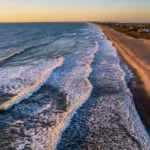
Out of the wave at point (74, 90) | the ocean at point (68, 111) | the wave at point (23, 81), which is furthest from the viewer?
the wave at point (23, 81)

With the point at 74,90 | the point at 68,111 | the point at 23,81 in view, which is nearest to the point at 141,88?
the point at 74,90

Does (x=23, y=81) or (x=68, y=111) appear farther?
(x=23, y=81)

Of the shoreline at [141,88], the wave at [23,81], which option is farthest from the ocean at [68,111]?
the shoreline at [141,88]

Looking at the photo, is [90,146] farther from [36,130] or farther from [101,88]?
[101,88]

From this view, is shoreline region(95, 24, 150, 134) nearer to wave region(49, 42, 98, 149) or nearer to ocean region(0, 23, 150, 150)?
ocean region(0, 23, 150, 150)

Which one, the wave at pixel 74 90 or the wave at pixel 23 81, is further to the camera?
Result: the wave at pixel 23 81

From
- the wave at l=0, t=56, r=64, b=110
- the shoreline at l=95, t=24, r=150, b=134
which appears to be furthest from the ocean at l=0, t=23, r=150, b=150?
the shoreline at l=95, t=24, r=150, b=134

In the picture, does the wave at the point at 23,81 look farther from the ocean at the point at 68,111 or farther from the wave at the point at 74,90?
the wave at the point at 74,90

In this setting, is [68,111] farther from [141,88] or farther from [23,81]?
[23,81]

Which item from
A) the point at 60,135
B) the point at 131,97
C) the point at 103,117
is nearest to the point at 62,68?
the point at 131,97
